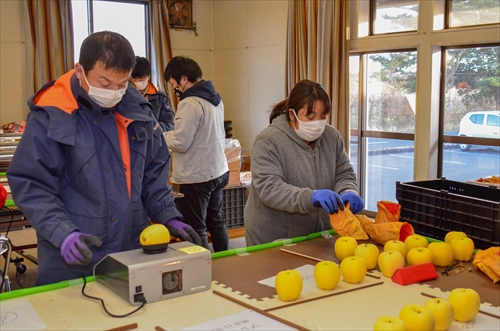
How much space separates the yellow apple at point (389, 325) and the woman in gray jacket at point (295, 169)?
0.91 m

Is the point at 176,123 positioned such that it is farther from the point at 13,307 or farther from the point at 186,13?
the point at 186,13

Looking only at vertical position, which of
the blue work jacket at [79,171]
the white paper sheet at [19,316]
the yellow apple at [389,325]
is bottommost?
the white paper sheet at [19,316]

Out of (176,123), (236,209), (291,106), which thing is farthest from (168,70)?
(236,209)

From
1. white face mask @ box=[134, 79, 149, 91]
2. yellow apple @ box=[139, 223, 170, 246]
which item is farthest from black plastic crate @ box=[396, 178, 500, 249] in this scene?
white face mask @ box=[134, 79, 149, 91]

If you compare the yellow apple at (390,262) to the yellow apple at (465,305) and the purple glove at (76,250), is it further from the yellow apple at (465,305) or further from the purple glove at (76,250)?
the purple glove at (76,250)

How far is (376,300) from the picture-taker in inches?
62.6

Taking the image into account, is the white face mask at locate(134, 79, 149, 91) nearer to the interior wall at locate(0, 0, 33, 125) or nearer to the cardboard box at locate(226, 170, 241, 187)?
the cardboard box at locate(226, 170, 241, 187)

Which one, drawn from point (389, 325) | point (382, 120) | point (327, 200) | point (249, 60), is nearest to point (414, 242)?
point (327, 200)

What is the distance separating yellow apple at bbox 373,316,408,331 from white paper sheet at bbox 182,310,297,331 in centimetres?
22

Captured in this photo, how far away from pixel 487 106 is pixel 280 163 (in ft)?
10.0

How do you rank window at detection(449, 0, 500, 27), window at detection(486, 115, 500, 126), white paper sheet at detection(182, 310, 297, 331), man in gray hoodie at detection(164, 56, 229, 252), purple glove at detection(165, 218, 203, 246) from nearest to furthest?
1. white paper sheet at detection(182, 310, 297, 331)
2. purple glove at detection(165, 218, 203, 246)
3. man in gray hoodie at detection(164, 56, 229, 252)
4. window at detection(449, 0, 500, 27)
5. window at detection(486, 115, 500, 126)

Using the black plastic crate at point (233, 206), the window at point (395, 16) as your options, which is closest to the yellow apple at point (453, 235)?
the black plastic crate at point (233, 206)

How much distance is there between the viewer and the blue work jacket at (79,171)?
1.67m

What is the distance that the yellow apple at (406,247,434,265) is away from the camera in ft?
6.04
